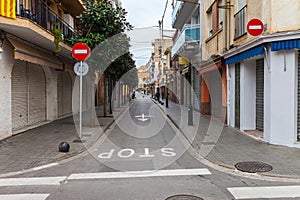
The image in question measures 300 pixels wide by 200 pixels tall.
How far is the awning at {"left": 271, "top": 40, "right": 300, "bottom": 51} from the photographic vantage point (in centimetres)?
845

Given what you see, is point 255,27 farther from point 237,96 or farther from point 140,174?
point 140,174

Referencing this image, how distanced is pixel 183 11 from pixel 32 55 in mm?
15210

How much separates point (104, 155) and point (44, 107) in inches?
342

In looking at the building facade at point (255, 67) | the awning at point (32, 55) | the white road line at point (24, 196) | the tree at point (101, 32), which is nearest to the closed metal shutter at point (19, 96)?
the awning at point (32, 55)

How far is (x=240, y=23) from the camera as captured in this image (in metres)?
11.7

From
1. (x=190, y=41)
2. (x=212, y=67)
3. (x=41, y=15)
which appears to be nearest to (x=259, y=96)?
(x=212, y=67)

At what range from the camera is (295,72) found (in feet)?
28.7

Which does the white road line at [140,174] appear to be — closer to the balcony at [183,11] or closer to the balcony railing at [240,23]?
the balcony railing at [240,23]

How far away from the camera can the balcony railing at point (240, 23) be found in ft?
37.2

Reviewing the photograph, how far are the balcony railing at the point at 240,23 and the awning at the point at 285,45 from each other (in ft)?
8.61

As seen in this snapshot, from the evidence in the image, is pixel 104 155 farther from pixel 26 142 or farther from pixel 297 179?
pixel 297 179

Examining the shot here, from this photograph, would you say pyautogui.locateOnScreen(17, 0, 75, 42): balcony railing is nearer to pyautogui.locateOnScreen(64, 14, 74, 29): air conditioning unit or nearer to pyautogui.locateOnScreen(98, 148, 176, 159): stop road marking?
pyautogui.locateOnScreen(64, 14, 74, 29): air conditioning unit

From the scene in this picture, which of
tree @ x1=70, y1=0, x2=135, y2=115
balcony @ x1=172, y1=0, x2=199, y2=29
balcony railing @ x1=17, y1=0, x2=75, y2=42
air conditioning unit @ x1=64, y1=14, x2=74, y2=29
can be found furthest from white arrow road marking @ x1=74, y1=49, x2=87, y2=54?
balcony @ x1=172, y1=0, x2=199, y2=29

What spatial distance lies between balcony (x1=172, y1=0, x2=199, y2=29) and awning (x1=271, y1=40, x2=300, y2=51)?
12195mm
